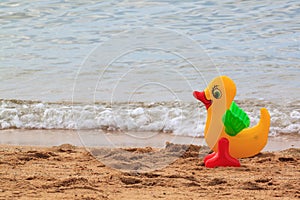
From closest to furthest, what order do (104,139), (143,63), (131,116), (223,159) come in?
(223,159)
(104,139)
(131,116)
(143,63)

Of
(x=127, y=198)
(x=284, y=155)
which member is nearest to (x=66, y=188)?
(x=127, y=198)

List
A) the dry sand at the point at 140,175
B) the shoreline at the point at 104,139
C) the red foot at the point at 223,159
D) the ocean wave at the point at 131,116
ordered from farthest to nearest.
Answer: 1. the ocean wave at the point at 131,116
2. the shoreline at the point at 104,139
3. the red foot at the point at 223,159
4. the dry sand at the point at 140,175

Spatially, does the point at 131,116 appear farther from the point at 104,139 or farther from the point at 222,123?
the point at 222,123

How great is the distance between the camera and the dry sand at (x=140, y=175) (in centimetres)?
362

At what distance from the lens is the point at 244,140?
4.48 metres

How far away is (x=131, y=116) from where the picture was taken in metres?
6.33

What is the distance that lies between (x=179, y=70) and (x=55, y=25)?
400cm

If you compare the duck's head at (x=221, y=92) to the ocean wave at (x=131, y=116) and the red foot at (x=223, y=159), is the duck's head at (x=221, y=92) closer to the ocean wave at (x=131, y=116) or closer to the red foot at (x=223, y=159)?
the red foot at (x=223, y=159)

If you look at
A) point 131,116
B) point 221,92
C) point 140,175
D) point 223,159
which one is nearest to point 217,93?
point 221,92

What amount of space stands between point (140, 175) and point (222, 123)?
2.66ft

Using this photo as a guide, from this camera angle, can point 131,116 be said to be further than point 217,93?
Yes

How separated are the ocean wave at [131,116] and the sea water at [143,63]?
0.04 ft

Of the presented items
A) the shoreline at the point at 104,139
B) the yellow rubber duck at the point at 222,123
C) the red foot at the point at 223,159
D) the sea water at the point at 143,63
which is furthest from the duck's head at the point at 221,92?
the sea water at the point at 143,63

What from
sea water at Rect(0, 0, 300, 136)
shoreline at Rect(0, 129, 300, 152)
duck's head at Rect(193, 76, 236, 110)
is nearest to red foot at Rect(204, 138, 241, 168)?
duck's head at Rect(193, 76, 236, 110)
